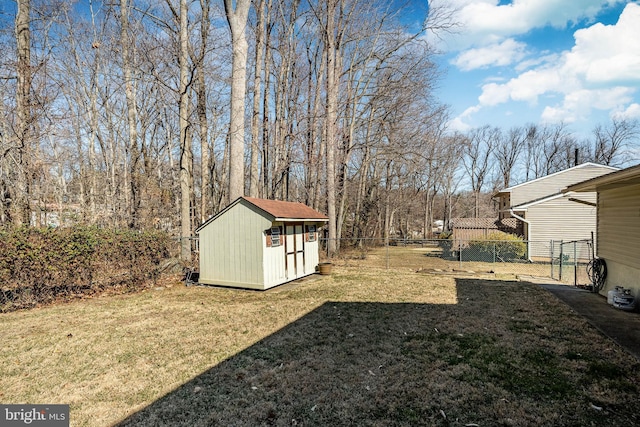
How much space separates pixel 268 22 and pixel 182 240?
455 inches

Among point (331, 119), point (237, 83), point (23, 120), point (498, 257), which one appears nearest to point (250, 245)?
point (237, 83)

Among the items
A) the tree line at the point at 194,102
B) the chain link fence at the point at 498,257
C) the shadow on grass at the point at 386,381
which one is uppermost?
the tree line at the point at 194,102

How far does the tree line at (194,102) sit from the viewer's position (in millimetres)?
9805

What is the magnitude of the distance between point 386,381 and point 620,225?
23.2 ft

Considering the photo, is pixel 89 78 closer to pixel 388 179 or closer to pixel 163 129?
pixel 163 129

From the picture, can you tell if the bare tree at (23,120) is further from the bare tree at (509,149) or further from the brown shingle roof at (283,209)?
the bare tree at (509,149)

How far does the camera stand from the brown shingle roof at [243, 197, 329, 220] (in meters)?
8.48

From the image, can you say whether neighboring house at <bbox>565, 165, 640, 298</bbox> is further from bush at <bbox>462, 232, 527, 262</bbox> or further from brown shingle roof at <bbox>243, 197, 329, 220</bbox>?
bush at <bbox>462, 232, 527, 262</bbox>

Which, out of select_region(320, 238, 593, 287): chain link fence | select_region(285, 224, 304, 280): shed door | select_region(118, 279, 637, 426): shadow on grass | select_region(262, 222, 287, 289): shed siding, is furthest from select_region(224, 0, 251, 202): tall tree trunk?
select_region(118, 279, 637, 426): shadow on grass

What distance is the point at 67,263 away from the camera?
7066 millimetres

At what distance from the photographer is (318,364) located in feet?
13.2

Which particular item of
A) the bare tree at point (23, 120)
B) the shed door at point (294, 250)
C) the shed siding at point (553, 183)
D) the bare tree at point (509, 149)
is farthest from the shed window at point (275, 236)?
the bare tree at point (509, 149)

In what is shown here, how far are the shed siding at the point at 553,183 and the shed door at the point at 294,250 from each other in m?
15.4

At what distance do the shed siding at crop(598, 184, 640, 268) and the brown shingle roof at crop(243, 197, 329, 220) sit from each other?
7754 millimetres
